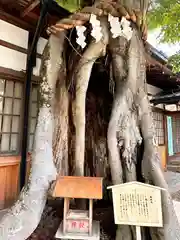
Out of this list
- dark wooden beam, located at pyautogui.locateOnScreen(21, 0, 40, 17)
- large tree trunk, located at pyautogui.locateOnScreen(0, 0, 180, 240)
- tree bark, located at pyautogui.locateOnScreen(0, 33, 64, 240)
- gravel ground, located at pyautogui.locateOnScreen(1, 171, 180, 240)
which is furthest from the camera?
dark wooden beam, located at pyautogui.locateOnScreen(21, 0, 40, 17)

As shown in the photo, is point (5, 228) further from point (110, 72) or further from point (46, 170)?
point (110, 72)

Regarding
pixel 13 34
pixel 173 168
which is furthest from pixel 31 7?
pixel 173 168

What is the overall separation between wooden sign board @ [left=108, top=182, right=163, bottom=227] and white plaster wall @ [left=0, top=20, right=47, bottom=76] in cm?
323

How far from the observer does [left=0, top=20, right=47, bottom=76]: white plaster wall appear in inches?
152

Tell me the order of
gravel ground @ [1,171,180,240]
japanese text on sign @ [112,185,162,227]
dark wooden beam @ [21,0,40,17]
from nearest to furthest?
1. japanese text on sign @ [112,185,162,227]
2. gravel ground @ [1,171,180,240]
3. dark wooden beam @ [21,0,40,17]

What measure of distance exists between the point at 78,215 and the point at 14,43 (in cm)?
354

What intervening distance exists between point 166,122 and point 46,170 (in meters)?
7.55

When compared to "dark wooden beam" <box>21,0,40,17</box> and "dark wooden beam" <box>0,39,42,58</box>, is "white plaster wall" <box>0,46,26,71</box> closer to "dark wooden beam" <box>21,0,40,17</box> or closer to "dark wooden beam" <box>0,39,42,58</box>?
"dark wooden beam" <box>0,39,42,58</box>

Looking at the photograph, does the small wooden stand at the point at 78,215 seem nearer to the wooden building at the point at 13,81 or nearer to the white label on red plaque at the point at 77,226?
the white label on red plaque at the point at 77,226

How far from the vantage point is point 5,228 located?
2.19m

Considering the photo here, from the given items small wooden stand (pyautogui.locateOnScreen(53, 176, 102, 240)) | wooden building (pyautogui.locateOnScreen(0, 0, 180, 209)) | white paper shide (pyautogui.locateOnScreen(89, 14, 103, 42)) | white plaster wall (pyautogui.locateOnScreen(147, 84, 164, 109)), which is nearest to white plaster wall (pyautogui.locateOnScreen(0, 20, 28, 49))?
wooden building (pyautogui.locateOnScreen(0, 0, 180, 209))

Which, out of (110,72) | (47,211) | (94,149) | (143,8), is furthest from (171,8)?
(47,211)

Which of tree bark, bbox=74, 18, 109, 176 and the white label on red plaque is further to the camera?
tree bark, bbox=74, 18, 109, 176

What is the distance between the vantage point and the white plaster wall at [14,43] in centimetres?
387
